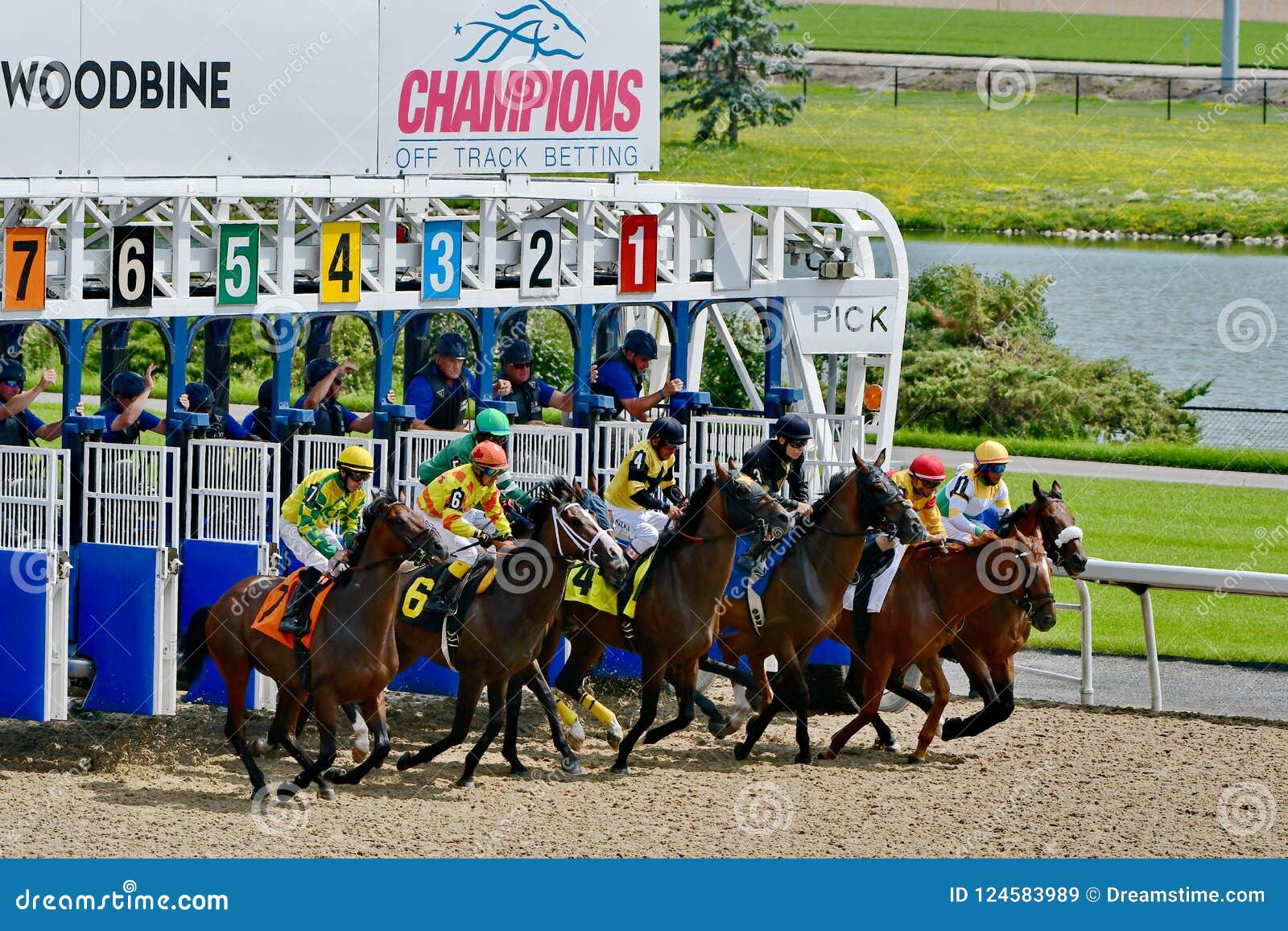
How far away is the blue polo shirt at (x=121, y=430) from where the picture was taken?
31.9 ft

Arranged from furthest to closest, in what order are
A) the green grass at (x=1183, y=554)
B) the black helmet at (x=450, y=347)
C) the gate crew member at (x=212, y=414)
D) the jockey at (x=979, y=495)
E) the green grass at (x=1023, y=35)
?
the green grass at (x=1023, y=35) < the green grass at (x=1183, y=554) < the black helmet at (x=450, y=347) < the jockey at (x=979, y=495) < the gate crew member at (x=212, y=414)

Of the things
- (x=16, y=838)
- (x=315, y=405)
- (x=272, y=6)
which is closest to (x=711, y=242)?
(x=315, y=405)

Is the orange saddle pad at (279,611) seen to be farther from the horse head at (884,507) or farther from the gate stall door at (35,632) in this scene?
the horse head at (884,507)

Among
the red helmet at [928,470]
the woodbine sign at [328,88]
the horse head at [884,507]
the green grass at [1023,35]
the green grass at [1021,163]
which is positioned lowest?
the horse head at [884,507]

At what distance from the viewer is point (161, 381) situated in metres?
22.7

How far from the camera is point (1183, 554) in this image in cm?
1662

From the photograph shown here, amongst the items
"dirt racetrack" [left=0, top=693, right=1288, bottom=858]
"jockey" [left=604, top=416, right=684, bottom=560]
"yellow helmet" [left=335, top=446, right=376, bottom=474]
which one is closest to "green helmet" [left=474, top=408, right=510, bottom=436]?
"jockey" [left=604, top=416, right=684, bottom=560]

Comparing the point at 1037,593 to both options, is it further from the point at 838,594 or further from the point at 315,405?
the point at 315,405

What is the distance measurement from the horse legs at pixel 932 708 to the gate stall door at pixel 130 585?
3460 millimetres

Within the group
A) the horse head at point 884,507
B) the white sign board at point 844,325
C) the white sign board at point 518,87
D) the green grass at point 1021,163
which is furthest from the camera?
the green grass at point 1021,163

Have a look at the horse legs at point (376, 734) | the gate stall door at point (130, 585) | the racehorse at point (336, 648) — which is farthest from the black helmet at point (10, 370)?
the horse legs at point (376, 734)

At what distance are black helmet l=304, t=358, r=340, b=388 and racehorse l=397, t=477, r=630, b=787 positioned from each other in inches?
77.5

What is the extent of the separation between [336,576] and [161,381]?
14905 mm

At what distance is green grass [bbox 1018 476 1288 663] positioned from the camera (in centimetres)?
1366
